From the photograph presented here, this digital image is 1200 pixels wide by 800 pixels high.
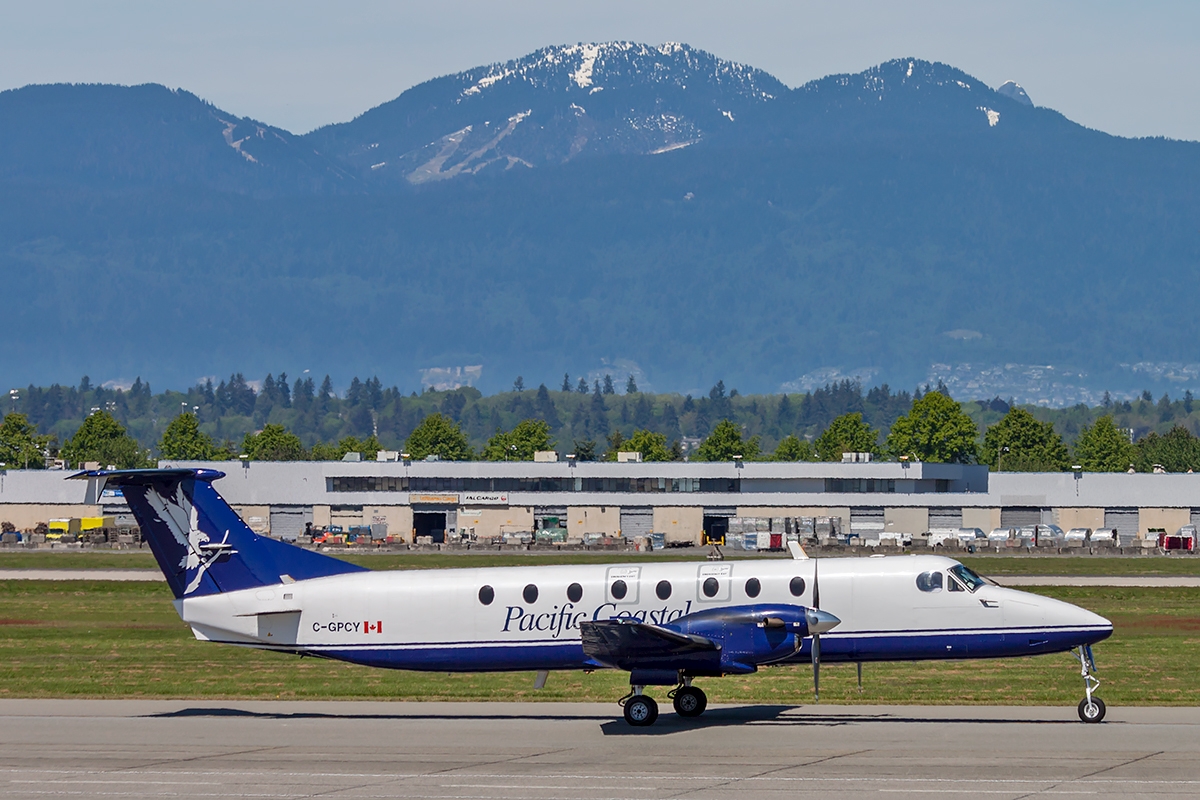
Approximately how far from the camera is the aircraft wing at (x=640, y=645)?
28719mm

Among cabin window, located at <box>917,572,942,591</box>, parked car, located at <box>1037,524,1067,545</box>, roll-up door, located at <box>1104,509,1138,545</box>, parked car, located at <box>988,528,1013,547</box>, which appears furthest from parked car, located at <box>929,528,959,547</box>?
cabin window, located at <box>917,572,942,591</box>

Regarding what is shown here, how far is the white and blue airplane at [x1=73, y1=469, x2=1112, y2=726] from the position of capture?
29578mm

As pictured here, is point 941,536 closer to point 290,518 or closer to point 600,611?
point 290,518

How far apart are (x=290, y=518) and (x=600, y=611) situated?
12096 centimetres

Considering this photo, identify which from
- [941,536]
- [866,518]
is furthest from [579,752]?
[866,518]

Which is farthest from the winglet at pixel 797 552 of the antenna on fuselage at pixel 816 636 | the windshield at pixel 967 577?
the windshield at pixel 967 577

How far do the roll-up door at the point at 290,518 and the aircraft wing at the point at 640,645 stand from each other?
12027 centimetres

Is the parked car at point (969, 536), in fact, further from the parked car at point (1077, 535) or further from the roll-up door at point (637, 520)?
the roll-up door at point (637, 520)

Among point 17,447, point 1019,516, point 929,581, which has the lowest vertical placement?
point 1019,516

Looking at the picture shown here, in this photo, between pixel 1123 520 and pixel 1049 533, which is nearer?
pixel 1049 533

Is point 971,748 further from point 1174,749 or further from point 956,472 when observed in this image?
point 956,472

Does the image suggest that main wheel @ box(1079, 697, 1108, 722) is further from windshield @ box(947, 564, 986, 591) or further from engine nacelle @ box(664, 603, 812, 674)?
engine nacelle @ box(664, 603, 812, 674)

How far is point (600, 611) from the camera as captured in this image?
1216 inches

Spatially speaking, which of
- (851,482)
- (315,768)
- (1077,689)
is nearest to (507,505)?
(851,482)
